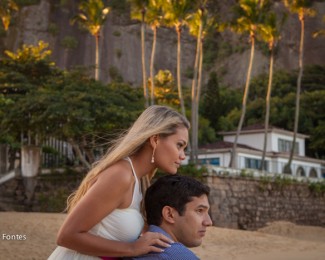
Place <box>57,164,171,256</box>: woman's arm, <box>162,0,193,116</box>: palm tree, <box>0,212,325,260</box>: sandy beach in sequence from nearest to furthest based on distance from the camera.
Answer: <box>57,164,171,256</box>: woman's arm
<box>0,212,325,260</box>: sandy beach
<box>162,0,193,116</box>: palm tree

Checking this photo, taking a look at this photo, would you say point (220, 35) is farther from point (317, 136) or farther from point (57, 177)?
point (57, 177)

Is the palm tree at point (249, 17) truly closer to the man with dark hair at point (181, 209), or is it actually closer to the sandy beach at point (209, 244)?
the sandy beach at point (209, 244)

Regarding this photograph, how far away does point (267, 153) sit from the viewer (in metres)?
40.2

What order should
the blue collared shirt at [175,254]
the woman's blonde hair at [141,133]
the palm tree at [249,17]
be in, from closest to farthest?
the blue collared shirt at [175,254], the woman's blonde hair at [141,133], the palm tree at [249,17]

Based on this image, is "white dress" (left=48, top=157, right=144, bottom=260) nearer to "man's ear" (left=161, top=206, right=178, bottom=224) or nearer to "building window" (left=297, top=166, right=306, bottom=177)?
"man's ear" (left=161, top=206, right=178, bottom=224)

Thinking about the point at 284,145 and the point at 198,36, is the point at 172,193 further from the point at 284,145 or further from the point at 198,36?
the point at 284,145

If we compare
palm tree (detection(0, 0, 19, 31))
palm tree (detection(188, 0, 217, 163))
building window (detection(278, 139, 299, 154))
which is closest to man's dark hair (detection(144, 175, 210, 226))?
palm tree (detection(188, 0, 217, 163))

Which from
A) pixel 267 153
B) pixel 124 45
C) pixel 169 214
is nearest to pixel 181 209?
pixel 169 214

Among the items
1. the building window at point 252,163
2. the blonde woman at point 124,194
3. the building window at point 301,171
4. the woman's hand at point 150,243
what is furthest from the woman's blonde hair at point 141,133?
the building window at point 301,171

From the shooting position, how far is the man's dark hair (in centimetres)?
306

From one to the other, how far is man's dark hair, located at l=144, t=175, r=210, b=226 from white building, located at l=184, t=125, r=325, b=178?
3192 cm

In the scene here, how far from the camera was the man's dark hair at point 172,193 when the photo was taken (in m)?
3.06

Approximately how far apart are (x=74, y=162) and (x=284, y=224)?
33.7ft

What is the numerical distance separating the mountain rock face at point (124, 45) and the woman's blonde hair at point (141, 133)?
77.1 m
